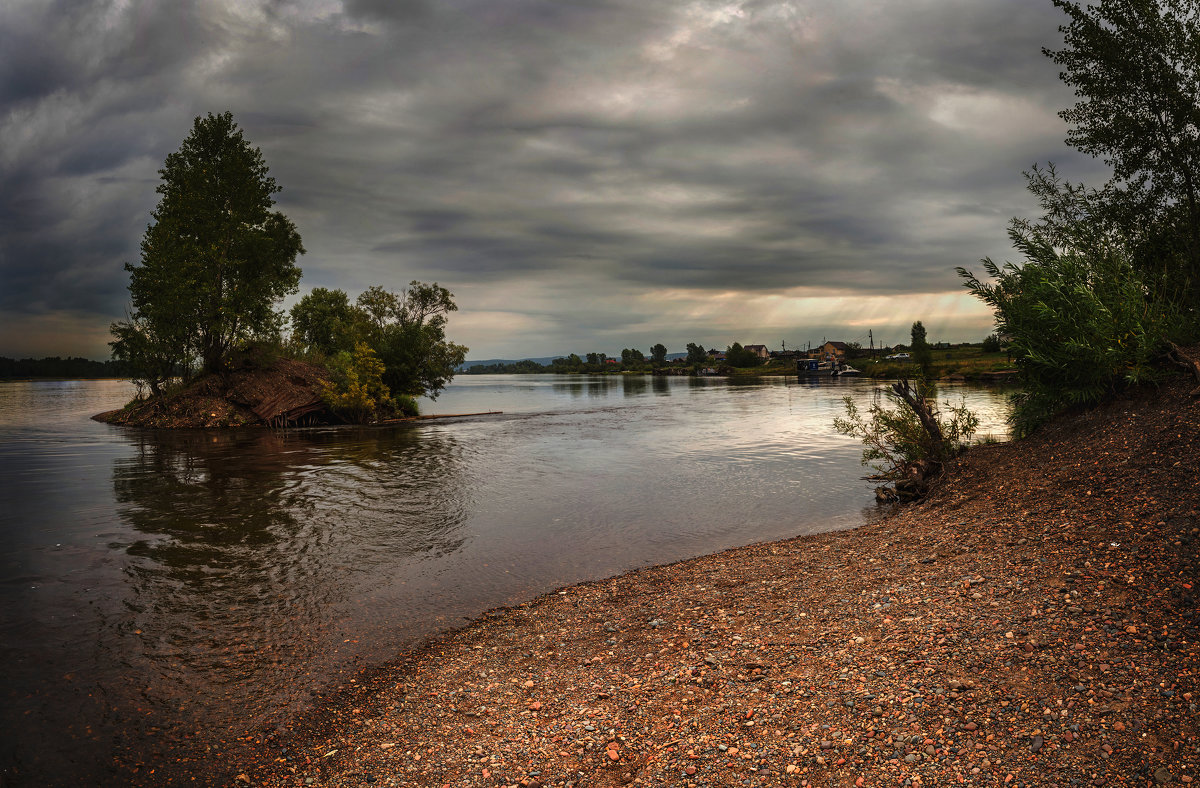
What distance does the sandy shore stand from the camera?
4750 millimetres

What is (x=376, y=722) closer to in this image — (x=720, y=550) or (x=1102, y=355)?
(x=720, y=550)

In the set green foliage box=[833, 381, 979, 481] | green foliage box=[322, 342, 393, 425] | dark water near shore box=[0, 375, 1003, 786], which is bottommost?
dark water near shore box=[0, 375, 1003, 786]

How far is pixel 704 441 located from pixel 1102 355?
78.5 feet

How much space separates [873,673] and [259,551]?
13349mm

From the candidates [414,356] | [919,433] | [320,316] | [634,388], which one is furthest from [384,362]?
[634,388]

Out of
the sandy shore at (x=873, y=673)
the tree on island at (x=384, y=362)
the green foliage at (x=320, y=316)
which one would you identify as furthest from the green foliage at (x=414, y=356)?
the sandy shore at (x=873, y=673)

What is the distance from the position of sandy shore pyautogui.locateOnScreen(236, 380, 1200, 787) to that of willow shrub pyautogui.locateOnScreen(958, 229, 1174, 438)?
119 cm

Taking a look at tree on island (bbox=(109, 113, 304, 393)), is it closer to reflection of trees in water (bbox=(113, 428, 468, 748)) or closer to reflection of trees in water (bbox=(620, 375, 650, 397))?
reflection of trees in water (bbox=(113, 428, 468, 748))

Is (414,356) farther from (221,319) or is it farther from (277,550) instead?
(277,550)

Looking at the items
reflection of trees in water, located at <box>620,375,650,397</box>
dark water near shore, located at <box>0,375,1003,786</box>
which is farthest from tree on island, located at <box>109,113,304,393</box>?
reflection of trees in water, located at <box>620,375,650,397</box>

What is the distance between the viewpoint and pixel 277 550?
1377cm

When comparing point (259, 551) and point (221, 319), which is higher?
point (221, 319)

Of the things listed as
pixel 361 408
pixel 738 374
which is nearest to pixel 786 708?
pixel 361 408

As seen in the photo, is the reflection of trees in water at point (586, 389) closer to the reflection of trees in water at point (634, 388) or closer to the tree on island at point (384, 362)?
the reflection of trees in water at point (634, 388)
